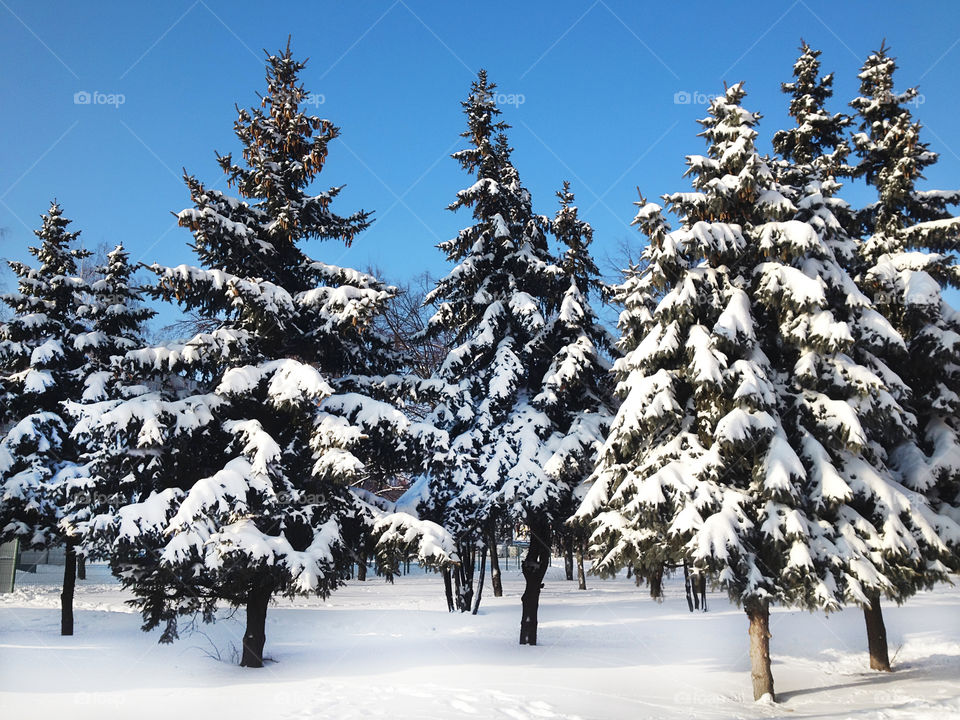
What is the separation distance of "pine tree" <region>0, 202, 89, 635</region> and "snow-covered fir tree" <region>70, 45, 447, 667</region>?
6131 millimetres

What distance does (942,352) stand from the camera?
1391 cm

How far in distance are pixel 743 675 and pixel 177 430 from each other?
40.3ft

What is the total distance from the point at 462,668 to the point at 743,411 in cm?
714

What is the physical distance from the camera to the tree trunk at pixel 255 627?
12711 millimetres

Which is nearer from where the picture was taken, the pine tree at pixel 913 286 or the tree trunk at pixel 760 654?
the tree trunk at pixel 760 654

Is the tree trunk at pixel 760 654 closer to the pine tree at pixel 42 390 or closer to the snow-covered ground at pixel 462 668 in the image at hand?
the snow-covered ground at pixel 462 668

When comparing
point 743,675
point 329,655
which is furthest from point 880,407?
point 329,655

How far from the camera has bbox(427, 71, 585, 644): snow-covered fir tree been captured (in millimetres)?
15852

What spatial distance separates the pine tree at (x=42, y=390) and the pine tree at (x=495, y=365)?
9.89 meters

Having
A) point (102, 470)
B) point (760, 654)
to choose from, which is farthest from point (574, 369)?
point (102, 470)

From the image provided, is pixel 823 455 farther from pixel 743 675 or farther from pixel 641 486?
pixel 743 675

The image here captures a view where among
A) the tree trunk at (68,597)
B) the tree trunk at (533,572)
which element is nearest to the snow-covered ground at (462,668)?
the tree trunk at (68,597)

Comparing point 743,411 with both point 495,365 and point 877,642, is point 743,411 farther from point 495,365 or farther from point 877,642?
point 877,642

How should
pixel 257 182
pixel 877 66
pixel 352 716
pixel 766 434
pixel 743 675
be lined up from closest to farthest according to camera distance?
pixel 352 716 < pixel 766 434 < pixel 743 675 < pixel 257 182 < pixel 877 66
